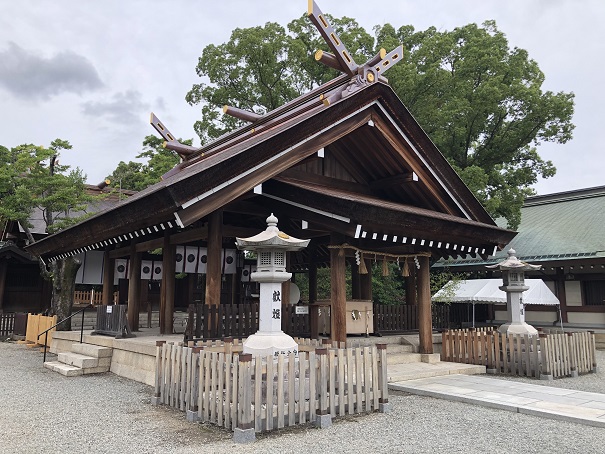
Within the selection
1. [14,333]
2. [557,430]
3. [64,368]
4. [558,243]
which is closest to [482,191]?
[558,243]

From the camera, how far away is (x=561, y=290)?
62.3ft

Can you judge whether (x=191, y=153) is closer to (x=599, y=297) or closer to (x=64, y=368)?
(x=64, y=368)

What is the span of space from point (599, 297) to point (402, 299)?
8260mm

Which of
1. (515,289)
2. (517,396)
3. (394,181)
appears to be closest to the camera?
(517,396)

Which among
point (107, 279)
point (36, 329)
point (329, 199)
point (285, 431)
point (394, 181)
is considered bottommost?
point (285, 431)

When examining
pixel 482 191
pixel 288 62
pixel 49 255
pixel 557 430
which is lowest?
pixel 557 430

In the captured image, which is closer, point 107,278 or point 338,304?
point 338,304

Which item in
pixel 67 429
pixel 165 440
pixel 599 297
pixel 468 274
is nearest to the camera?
pixel 165 440

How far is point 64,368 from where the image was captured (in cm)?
1061

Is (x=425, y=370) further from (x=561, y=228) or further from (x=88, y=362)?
(x=561, y=228)

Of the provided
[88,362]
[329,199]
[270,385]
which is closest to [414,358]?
[329,199]

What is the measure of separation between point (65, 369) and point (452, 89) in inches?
762

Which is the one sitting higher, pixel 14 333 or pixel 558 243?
pixel 558 243

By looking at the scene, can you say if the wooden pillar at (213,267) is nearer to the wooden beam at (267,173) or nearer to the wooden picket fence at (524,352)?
the wooden beam at (267,173)
